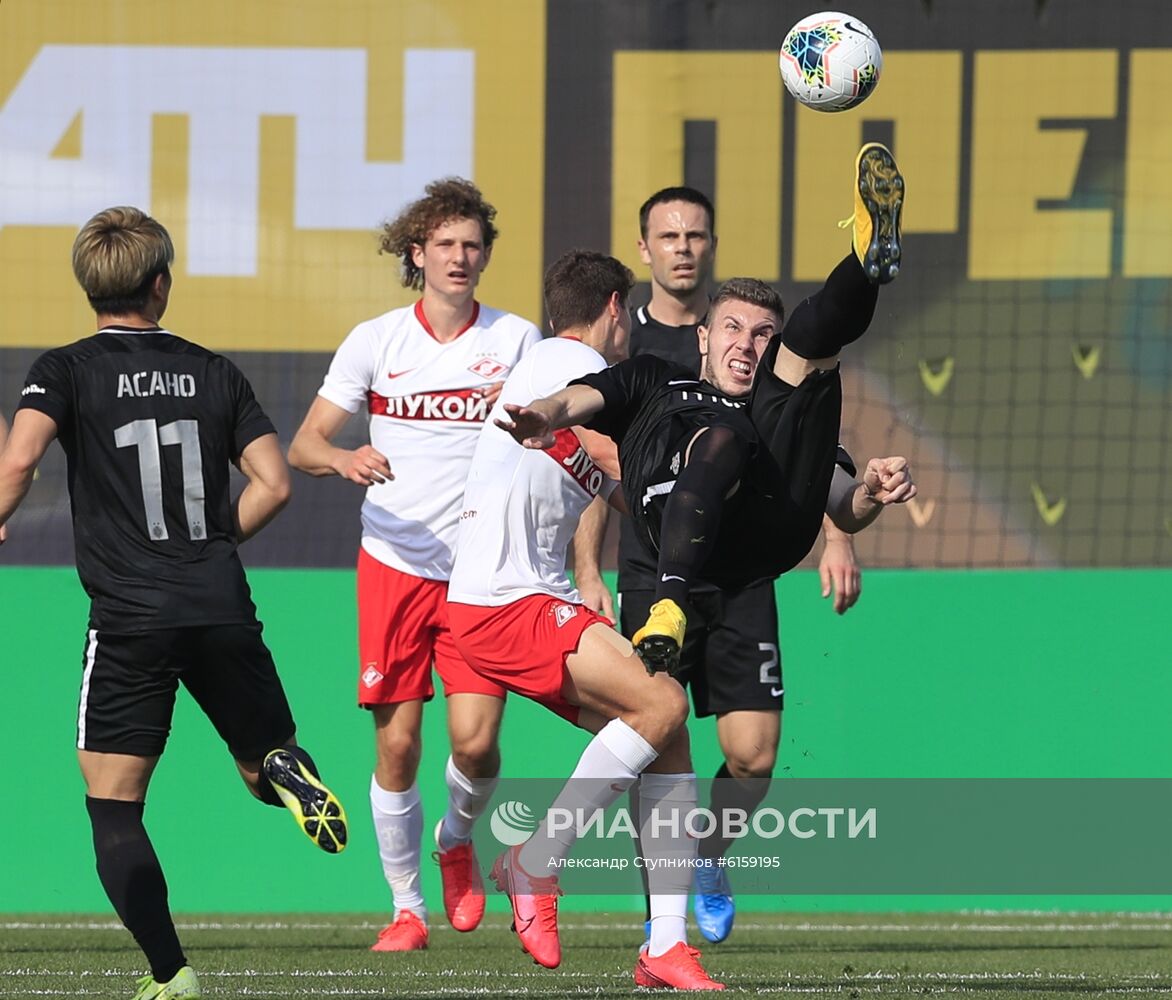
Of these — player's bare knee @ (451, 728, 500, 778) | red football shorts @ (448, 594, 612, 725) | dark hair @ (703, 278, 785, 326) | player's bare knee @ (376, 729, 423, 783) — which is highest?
dark hair @ (703, 278, 785, 326)

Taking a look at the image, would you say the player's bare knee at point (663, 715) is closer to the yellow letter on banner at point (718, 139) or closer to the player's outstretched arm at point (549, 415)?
the player's outstretched arm at point (549, 415)

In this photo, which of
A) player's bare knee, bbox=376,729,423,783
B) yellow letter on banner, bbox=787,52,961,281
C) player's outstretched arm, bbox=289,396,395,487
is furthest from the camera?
yellow letter on banner, bbox=787,52,961,281

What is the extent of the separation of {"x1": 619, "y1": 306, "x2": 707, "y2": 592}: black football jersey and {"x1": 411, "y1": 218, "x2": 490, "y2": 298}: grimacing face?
652 millimetres

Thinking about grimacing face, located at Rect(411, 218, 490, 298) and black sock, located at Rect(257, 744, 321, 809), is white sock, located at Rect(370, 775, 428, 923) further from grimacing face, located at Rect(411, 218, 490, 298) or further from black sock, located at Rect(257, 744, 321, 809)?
black sock, located at Rect(257, 744, 321, 809)

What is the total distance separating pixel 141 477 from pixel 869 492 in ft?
6.52

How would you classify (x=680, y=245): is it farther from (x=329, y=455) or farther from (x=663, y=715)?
(x=663, y=715)

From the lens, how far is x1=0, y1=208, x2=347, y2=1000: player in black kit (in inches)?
192

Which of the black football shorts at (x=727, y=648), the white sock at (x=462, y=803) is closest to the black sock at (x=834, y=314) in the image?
the black football shorts at (x=727, y=648)

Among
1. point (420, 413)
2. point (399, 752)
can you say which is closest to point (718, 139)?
point (420, 413)

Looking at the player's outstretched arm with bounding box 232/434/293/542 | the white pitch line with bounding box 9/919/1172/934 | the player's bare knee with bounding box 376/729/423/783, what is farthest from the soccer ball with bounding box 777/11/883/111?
the white pitch line with bounding box 9/919/1172/934

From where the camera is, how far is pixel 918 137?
987 cm

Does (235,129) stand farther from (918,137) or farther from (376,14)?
(918,137)

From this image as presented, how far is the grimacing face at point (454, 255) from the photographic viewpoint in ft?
23.7

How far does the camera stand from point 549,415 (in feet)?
16.8
